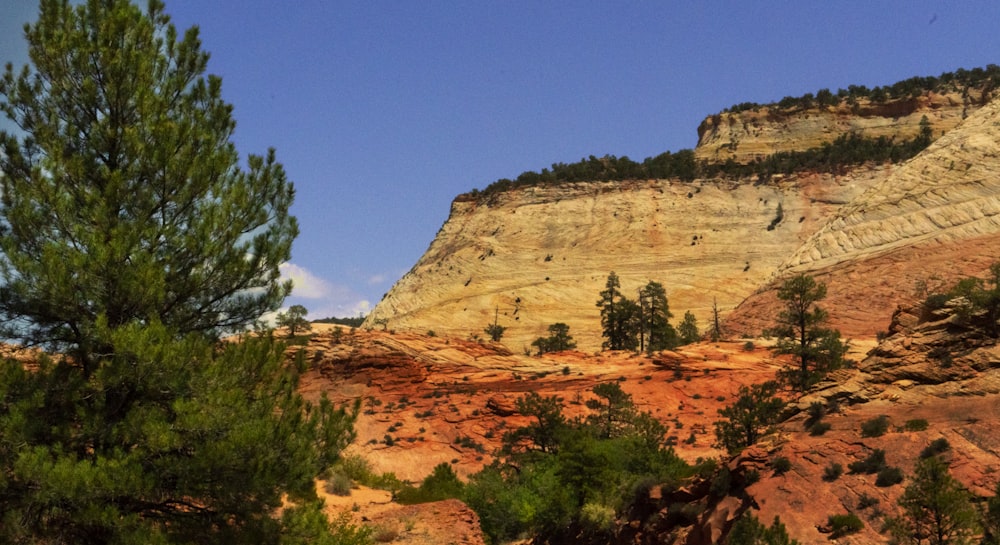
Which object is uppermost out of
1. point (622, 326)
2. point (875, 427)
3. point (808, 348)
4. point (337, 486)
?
point (622, 326)

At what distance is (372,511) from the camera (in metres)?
16.7

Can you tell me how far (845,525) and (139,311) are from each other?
53.7ft

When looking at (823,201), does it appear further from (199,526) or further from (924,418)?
(199,526)

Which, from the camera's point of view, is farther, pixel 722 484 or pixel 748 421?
pixel 748 421

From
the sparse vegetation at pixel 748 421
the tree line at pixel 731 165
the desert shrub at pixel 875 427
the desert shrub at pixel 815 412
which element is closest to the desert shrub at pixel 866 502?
the desert shrub at pixel 875 427

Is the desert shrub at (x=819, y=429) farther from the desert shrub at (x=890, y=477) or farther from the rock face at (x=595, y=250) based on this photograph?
the rock face at (x=595, y=250)

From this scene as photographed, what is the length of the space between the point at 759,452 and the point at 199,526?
16800mm

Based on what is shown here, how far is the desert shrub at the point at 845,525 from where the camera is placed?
18.2m

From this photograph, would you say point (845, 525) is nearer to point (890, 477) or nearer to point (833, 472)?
point (890, 477)

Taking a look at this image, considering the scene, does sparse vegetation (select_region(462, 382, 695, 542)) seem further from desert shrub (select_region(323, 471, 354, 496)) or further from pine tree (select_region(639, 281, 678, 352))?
pine tree (select_region(639, 281, 678, 352))

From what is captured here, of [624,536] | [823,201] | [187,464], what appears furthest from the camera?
[823,201]

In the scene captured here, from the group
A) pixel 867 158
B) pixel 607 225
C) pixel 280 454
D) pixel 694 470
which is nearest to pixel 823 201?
pixel 867 158

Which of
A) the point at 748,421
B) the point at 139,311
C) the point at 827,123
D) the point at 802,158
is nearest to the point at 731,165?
the point at 802,158

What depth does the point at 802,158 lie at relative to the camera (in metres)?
92.4
